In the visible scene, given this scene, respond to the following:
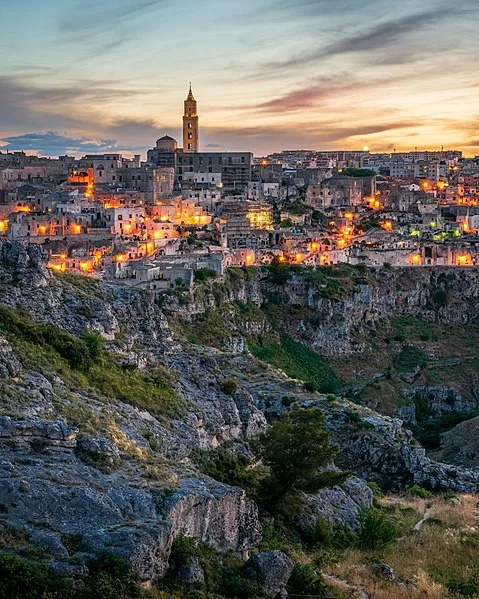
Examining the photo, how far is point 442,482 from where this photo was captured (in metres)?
33.0

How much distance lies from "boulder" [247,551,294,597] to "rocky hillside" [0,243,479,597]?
0.07 ft

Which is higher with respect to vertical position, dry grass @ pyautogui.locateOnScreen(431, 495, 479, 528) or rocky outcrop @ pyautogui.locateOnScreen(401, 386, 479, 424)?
dry grass @ pyautogui.locateOnScreen(431, 495, 479, 528)

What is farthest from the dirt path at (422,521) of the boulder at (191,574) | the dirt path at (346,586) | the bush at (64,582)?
the bush at (64,582)

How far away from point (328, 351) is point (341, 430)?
27317 millimetres

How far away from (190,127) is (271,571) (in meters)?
86.7

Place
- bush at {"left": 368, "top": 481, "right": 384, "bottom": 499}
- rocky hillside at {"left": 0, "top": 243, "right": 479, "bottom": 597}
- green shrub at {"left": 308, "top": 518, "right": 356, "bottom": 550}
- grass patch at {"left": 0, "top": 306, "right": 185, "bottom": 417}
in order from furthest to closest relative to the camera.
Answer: bush at {"left": 368, "top": 481, "right": 384, "bottom": 499} → green shrub at {"left": 308, "top": 518, "right": 356, "bottom": 550} → grass patch at {"left": 0, "top": 306, "right": 185, "bottom": 417} → rocky hillside at {"left": 0, "top": 243, "right": 479, "bottom": 597}

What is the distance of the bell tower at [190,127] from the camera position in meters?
95.6

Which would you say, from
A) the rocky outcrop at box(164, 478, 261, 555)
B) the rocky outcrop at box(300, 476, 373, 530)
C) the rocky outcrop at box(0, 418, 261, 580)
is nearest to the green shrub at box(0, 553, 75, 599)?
the rocky outcrop at box(0, 418, 261, 580)

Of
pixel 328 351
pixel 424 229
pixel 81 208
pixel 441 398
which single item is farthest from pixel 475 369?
pixel 81 208

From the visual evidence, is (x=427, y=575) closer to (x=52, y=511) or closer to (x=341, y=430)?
(x=52, y=511)

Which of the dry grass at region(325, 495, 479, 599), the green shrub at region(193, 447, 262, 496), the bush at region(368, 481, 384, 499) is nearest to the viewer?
the dry grass at region(325, 495, 479, 599)

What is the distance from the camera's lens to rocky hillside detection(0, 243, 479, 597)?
11703mm

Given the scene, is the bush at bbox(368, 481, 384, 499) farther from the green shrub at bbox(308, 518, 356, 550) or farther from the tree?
the tree

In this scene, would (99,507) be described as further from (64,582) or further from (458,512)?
(458,512)
